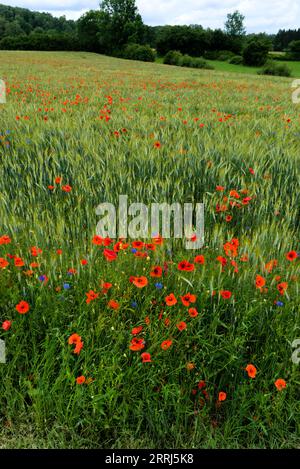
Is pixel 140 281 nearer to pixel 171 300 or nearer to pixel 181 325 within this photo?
pixel 171 300

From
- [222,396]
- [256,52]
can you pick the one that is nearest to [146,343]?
[222,396]

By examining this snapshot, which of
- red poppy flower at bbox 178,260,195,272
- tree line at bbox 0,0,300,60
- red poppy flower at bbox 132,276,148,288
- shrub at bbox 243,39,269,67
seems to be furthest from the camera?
tree line at bbox 0,0,300,60

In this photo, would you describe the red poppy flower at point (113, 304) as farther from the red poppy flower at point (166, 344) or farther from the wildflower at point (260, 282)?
the wildflower at point (260, 282)

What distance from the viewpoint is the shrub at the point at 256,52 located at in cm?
6012

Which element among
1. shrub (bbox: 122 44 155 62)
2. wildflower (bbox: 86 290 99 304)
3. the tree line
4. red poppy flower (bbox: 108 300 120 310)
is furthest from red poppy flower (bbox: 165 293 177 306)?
the tree line

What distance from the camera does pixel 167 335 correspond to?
201 centimetres

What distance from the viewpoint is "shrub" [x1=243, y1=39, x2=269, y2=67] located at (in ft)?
197

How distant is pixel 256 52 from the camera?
6059cm

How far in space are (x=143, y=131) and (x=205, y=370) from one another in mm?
3912

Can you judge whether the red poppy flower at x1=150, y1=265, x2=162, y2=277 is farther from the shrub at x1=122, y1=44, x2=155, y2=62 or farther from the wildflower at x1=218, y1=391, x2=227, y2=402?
the shrub at x1=122, y1=44, x2=155, y2=62

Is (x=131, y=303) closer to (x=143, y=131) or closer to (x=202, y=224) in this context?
(x=202, y=224)

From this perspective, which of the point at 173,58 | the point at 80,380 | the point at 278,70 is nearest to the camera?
the point at 80,380

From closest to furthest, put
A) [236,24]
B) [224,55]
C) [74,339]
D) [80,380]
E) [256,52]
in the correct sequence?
1. [80,380]
2. [74,339]
3. [256,52]
4. [224,55]
5. [236,24]
